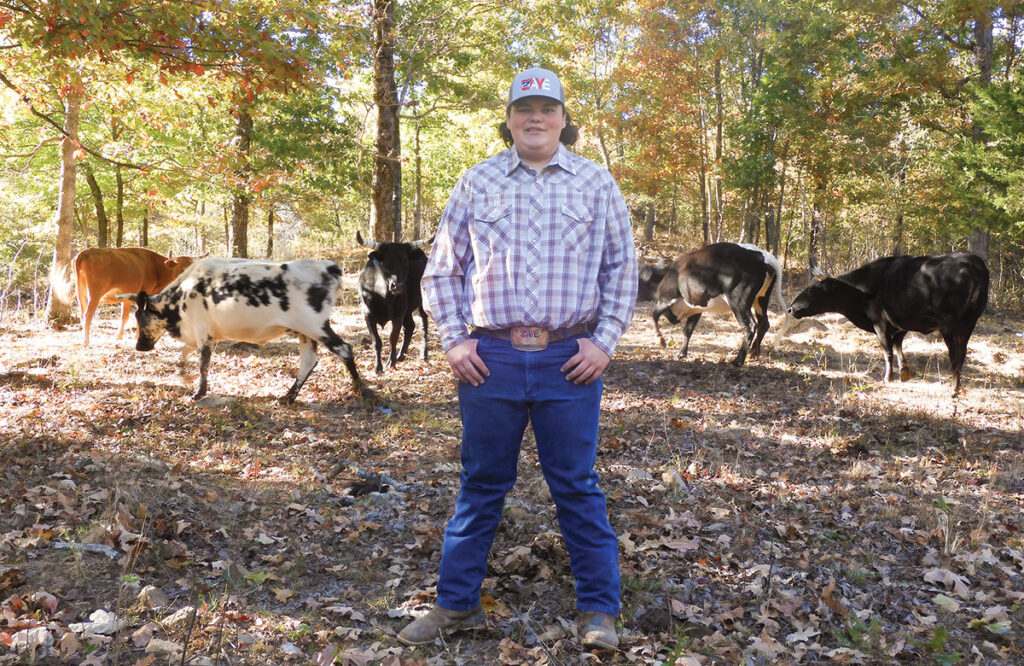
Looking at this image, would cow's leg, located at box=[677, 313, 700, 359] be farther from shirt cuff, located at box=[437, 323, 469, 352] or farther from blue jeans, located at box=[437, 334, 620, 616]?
shirt cuff, located at box=[437, 323, 469, 352]

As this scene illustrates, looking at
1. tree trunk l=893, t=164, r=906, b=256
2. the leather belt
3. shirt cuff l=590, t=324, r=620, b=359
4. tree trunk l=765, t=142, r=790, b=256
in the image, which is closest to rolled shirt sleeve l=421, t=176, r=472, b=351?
the leather belt

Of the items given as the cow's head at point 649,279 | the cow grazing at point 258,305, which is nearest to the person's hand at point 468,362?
the cow grazing at point 258,305

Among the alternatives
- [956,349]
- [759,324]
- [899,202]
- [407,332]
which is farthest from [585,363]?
[899,202]

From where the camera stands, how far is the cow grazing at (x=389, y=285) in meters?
10.4

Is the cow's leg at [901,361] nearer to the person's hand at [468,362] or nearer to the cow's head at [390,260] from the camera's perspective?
the cow's head at [390,260]

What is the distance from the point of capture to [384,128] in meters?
13.4

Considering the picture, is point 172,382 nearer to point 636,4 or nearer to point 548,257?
point 548,257

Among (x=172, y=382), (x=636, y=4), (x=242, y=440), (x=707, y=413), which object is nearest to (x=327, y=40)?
(x=172, y=382)

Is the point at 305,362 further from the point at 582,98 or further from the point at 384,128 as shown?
the point at 582,98

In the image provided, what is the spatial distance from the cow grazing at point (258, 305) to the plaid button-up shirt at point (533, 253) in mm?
5098

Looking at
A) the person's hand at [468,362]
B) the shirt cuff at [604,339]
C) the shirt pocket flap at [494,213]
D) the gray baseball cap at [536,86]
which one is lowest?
the person's hand at [468,362]

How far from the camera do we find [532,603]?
12.6ft

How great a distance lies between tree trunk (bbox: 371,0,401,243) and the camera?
13.0m

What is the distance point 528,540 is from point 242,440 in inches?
136
